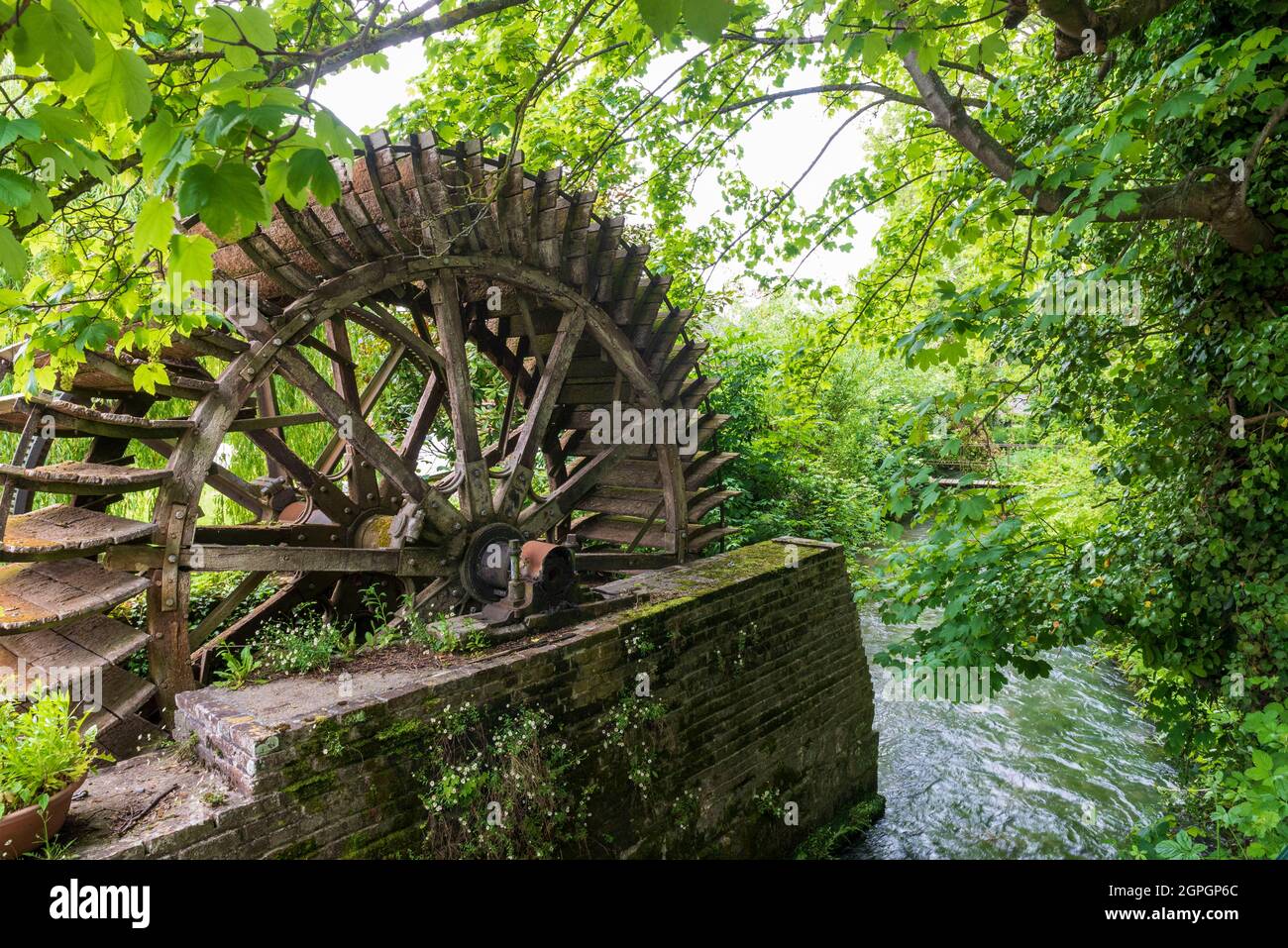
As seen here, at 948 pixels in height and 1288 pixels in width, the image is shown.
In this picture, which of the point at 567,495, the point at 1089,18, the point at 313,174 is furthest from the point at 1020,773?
the point at 313,174

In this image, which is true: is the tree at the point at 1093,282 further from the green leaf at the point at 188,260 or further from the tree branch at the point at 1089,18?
the green leaf at the point at 188,260

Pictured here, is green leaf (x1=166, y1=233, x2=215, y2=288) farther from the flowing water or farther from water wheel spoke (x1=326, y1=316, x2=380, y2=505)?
the flowing water

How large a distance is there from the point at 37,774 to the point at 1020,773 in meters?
6.98

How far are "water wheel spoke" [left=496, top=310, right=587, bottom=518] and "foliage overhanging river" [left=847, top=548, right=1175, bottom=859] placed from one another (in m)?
3.75

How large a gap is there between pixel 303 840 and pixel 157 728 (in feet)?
4.54

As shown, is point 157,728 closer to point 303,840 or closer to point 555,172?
point 303,840

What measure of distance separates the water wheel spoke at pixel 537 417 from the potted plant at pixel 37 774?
2.89 metres

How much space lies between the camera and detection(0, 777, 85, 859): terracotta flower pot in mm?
2254

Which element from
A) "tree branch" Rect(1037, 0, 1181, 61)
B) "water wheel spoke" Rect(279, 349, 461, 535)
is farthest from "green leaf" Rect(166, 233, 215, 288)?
"tree branch" Rect(1037, 0, 1181, 61)

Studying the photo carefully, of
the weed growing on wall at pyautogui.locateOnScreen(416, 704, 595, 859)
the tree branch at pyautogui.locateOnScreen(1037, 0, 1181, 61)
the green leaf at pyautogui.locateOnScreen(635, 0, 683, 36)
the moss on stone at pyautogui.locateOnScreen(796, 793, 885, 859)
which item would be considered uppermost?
the tree branch at pyautogui.locateOnScreen(1037, 0, 1181, 61)

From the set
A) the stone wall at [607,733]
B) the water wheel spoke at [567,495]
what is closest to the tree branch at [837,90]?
the water wheel spoke at [567,495]

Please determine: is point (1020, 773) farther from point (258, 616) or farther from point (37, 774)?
point (37, 774)
